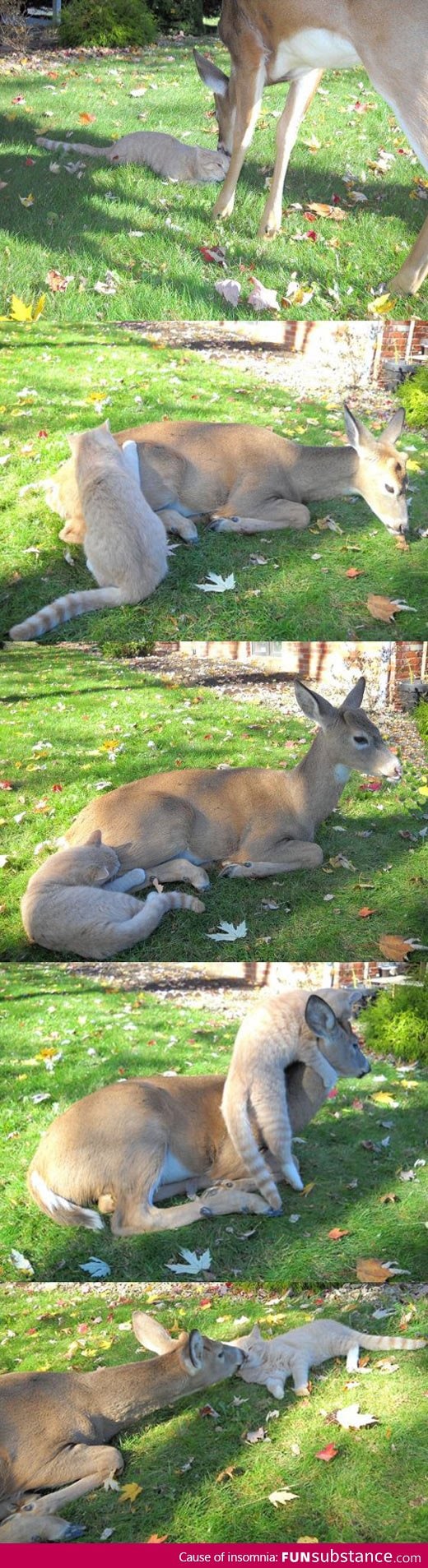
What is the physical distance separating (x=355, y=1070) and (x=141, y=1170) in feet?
1.69

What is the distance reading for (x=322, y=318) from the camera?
3.25 metres

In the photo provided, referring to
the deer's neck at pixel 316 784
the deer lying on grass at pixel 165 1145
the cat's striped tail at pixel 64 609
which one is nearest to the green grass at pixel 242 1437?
the deer lying on grass at pixel 165 1145

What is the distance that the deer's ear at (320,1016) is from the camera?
118 inches

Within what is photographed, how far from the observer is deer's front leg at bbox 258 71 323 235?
10.8ft

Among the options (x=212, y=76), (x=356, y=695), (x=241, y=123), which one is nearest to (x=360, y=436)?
(x=356, y=695)

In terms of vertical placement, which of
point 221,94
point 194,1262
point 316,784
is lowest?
point 194,1262

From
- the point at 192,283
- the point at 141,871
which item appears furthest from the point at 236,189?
the point at 141,871

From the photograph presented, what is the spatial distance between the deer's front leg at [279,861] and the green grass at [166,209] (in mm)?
1247

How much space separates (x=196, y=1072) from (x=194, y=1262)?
1.30 ft

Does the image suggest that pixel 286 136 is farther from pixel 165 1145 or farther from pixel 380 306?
pixel 165 1145

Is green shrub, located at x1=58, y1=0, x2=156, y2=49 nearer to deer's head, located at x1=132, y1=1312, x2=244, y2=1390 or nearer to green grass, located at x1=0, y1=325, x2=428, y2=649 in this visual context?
green grass, located at x1=0, y1=325, x2=428, y2=649

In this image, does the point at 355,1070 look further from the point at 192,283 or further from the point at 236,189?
the point at 236,189

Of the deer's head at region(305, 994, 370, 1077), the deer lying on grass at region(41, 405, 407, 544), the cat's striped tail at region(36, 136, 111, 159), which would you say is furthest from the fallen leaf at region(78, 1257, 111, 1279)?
the cat's striped tail at region(36, 136, 111, 159)

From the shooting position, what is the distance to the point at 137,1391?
2.80m
